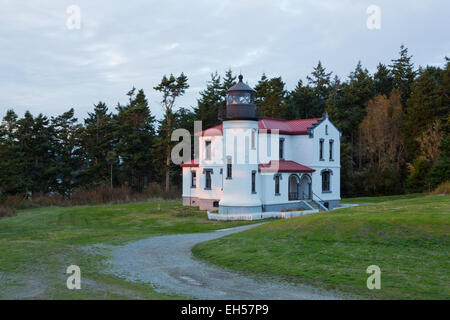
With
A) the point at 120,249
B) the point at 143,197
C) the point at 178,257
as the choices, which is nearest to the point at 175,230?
the point at 120,249

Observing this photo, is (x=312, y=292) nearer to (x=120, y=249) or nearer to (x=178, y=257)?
(x=178, y=257)

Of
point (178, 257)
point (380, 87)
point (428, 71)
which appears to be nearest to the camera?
point (178, 257)

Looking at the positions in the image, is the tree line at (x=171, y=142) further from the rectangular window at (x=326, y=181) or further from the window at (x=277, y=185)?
the window at (x=277, y=185)

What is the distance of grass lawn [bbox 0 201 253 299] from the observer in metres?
8.58

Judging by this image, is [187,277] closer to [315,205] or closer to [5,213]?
[315,205]

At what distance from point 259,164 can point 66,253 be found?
1772 cm

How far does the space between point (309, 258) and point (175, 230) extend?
11.4 meters

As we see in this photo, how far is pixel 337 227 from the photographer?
14359 millimetres

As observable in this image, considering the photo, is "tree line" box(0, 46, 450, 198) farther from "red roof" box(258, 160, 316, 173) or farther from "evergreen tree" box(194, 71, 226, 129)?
"red roof" box(258, 160, 316, 173)

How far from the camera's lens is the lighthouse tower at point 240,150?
88.0 ft

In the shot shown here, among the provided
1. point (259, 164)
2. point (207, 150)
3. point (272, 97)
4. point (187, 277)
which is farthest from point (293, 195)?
point (272, 97)

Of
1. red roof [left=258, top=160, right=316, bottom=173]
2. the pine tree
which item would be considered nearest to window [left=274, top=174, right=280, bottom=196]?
red roof [left=258, top=160, right=316, bottom=173]

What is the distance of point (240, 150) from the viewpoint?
27047 mm

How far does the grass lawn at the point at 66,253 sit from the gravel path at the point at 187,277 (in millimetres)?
603
